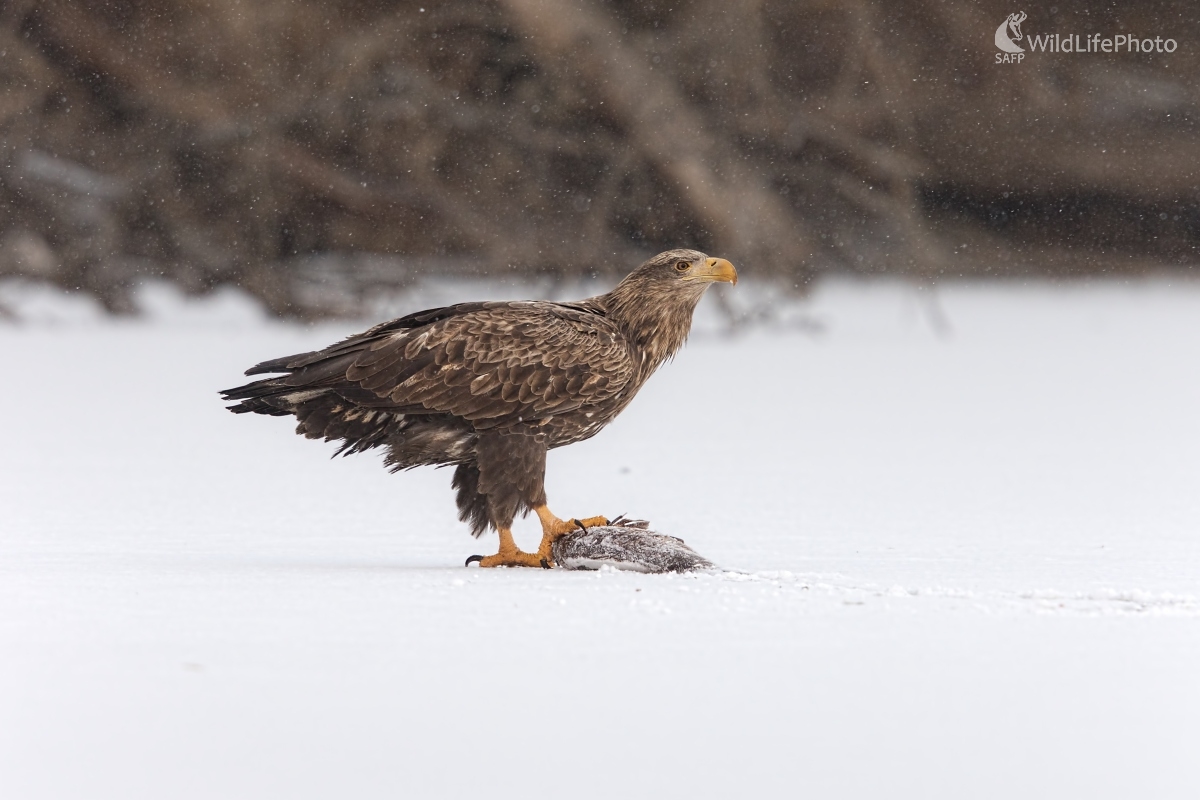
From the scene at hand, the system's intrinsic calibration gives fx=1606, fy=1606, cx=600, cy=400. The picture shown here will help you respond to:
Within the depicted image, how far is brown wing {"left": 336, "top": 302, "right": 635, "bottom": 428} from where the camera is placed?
394cm

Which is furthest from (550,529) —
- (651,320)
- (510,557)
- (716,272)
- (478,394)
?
(716,272)

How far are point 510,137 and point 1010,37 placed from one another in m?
3.77

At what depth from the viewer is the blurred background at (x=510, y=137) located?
35.9ft

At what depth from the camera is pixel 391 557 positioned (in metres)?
4.24

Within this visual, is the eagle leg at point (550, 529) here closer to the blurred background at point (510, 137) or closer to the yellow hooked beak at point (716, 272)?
the yellow hooked beak at point (716, 272)

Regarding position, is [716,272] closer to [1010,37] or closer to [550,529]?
[550,529]

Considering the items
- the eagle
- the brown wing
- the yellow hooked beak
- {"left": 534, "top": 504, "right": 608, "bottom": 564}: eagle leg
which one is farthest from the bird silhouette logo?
{"left": 534, "top": 504, "right": 608, "bottom": 564}: eagle leg

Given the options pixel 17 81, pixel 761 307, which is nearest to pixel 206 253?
pixel 17 81

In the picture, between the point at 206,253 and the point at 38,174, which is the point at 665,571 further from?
the point at 38,174

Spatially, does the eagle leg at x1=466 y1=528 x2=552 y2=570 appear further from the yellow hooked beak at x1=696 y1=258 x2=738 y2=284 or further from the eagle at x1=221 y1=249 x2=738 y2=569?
the yellow hooked beak at x1=696 y1=258 x2=738 y2=284

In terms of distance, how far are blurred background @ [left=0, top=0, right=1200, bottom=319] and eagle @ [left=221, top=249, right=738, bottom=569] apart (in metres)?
6.45

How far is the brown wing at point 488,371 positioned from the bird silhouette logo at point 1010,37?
28.4 feet

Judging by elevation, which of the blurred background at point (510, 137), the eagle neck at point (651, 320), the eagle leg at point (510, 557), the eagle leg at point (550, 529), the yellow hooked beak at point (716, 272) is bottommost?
the eagle leg at point (510, 557)

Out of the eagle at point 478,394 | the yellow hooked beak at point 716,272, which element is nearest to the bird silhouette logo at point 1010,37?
the yellow hooked beak at point 716,272
